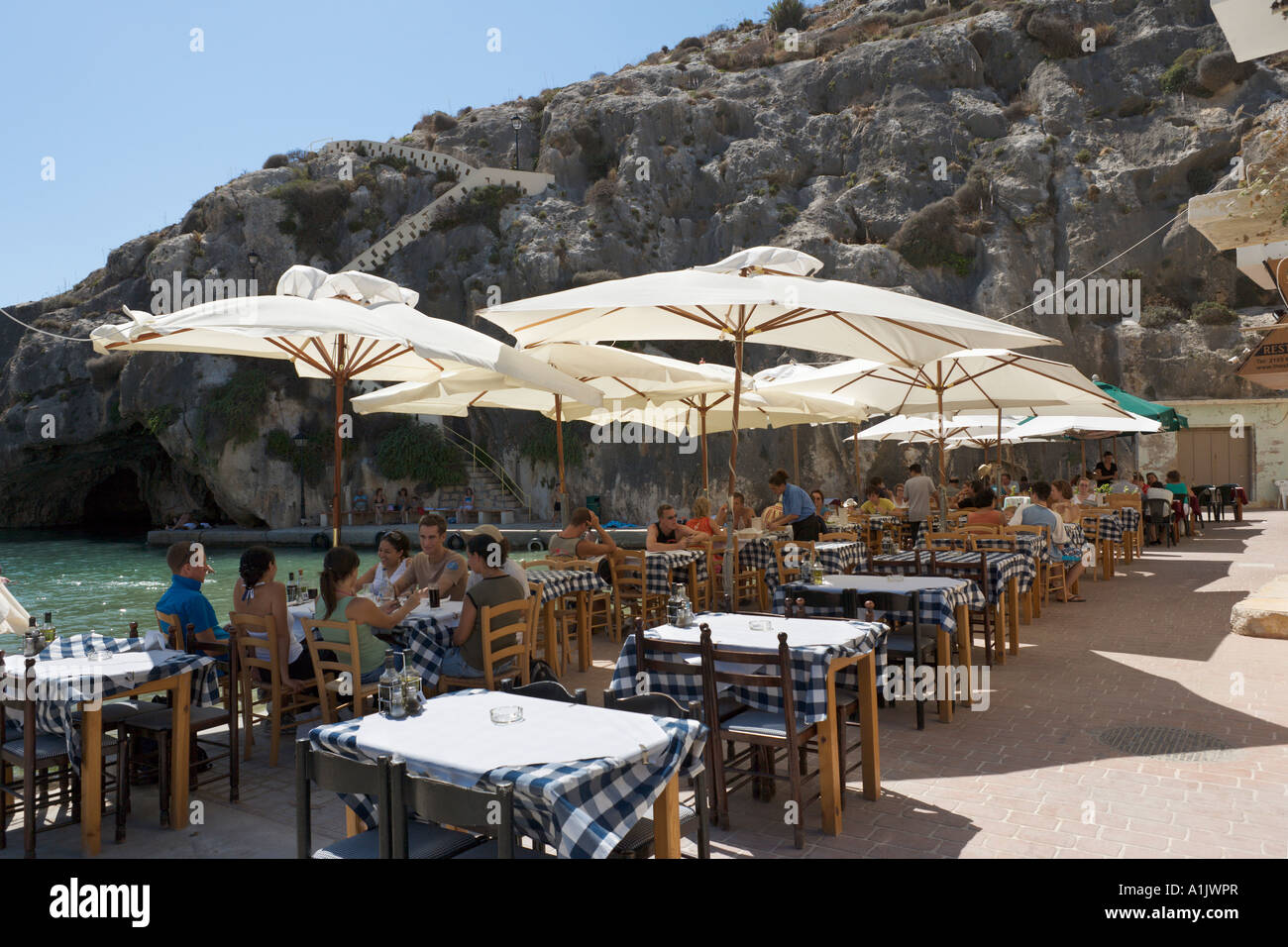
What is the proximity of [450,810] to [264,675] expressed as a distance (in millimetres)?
3473

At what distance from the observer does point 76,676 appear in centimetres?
375

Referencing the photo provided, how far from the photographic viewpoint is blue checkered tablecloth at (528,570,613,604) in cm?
705

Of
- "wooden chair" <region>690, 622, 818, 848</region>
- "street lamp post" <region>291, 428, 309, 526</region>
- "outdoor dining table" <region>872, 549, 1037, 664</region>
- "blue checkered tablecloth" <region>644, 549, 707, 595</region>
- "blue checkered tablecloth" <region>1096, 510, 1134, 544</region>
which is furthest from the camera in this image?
"street lamp post" <region>291, 428, 309, 526</region>

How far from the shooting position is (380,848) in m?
2.45

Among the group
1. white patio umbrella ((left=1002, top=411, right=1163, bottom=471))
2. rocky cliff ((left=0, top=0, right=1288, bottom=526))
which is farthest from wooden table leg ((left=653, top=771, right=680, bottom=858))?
rocky cliff ((left=0, top=0, right=1288, bottom=526))

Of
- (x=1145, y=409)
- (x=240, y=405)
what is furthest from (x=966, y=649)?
(x=240, y=405)

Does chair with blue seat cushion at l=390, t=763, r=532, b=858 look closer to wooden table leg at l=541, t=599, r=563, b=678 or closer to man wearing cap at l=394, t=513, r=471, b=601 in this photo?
man wearing cap at l=394, t=513, r=471, b=601

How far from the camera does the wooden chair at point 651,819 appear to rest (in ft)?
9.13

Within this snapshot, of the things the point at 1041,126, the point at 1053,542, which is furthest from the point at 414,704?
the point at 1041,126

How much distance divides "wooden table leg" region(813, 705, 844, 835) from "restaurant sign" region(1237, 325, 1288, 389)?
7.66 metres

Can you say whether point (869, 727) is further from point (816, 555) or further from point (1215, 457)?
point (1215, 457)

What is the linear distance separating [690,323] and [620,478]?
20400mm
